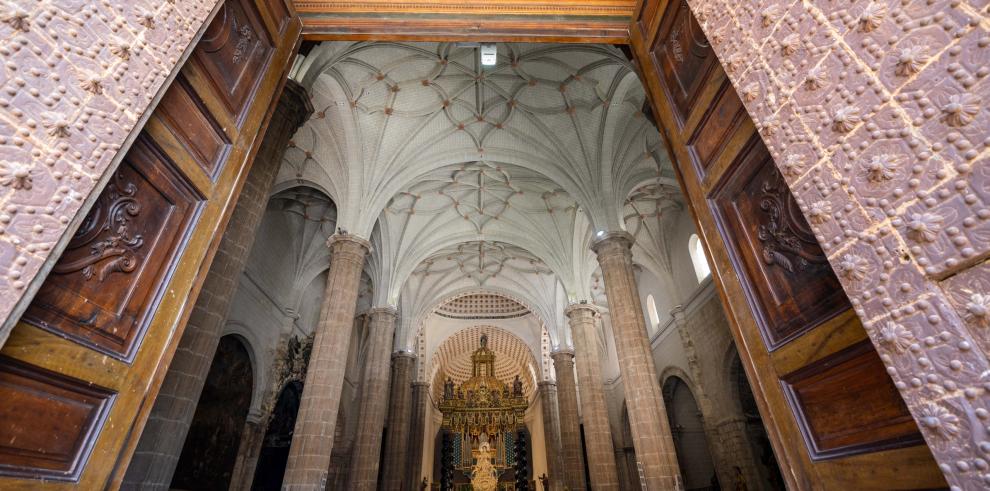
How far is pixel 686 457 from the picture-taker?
16.2 meters

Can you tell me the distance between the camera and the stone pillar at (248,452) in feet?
41.2

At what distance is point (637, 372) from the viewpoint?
9.33m

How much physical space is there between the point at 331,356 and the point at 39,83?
8.40 meters

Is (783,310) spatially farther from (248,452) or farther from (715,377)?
(248,452)

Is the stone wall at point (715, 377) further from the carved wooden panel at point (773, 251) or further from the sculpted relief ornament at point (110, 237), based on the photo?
the sculpted relief ornament at point (110, 237)

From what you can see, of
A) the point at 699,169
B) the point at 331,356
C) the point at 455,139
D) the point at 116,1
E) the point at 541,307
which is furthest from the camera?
the point at 541,307

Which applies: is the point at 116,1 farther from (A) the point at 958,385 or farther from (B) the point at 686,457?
(B) the point at 686,457

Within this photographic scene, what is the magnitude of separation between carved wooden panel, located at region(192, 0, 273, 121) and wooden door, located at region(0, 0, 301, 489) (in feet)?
0.04

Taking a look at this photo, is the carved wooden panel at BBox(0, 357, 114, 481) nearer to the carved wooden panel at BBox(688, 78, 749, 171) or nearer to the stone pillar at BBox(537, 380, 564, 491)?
the carved wooden panel at BBox(688, 78, 749, 171)

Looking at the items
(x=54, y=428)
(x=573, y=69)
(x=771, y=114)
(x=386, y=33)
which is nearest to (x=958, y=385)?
(x=771, y=114)

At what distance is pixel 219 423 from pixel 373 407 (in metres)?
3.95

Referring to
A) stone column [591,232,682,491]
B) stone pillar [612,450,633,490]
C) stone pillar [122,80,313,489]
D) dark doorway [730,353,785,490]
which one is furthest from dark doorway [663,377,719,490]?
stone pillar [122,80,313,489]

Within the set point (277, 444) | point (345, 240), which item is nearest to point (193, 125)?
point (345, 240)

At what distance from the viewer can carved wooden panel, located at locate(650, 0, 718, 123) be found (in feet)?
9.91
